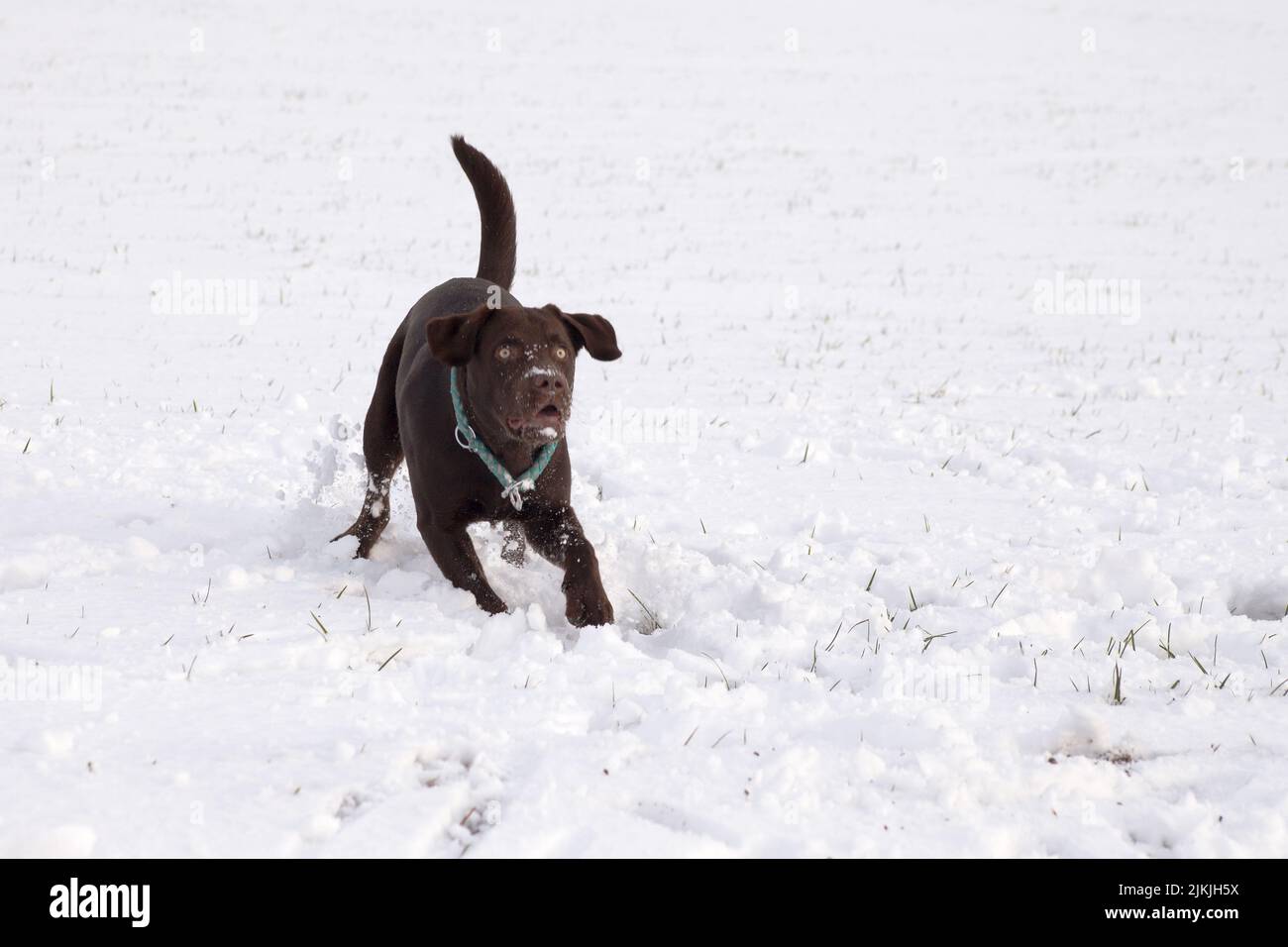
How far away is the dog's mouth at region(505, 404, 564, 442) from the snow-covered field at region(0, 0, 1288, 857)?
0.57 meters

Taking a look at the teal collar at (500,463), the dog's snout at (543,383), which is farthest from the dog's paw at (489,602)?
the dog's snout at (543,383)

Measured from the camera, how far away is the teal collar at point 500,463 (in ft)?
12.3

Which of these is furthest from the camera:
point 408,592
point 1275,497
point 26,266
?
point 26,266

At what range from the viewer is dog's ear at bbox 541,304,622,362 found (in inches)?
156

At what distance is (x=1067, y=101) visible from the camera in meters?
24.6

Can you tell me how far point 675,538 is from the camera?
14.5 ft

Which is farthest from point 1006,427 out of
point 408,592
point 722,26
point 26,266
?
point 722,26

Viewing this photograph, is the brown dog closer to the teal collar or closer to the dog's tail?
the teal collar

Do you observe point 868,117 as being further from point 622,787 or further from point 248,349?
point 622,787

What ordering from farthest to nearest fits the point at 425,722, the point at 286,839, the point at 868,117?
the point at 868,117, the point at 425,722, the point at 286,839

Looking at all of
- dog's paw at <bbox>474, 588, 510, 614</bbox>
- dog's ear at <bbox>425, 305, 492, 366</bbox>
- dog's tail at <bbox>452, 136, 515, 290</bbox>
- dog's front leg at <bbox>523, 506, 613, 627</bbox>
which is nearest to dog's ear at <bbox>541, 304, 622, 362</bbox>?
dog's ear at <bbox>425, 305, 492, 366</bbox>

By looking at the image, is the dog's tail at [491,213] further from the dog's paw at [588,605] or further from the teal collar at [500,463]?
the dog's paw at [588,605]

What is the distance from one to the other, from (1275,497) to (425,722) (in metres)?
4.14

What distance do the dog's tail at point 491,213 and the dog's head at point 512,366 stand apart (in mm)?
1123
